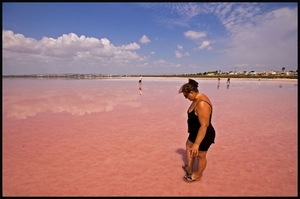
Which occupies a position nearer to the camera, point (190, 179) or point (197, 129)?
point (197, 129)

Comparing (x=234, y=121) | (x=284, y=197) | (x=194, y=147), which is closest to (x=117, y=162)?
(x=194, y=147)

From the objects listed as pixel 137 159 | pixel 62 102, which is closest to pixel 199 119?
pixel 137 159

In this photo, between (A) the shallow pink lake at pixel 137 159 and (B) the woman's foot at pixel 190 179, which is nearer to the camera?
(A) the shallow pink lake at pixel 137 159

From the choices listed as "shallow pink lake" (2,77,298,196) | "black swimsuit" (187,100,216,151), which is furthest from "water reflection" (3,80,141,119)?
"black swimsuit" (187,100,216,151)

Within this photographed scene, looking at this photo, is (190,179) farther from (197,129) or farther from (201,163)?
(197,129)

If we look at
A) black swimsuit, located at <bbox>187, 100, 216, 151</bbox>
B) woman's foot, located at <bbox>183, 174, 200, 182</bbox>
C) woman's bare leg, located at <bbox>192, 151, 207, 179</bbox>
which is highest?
black swimsuit, located at <bbox>187, 100, 216, 151</bbox>

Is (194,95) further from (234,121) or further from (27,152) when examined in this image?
(234,121)

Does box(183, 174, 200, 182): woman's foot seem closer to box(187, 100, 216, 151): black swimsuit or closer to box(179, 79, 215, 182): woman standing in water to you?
box(179, 79, 215, 182): woman standing in water

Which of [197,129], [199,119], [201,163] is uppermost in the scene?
[199,119]

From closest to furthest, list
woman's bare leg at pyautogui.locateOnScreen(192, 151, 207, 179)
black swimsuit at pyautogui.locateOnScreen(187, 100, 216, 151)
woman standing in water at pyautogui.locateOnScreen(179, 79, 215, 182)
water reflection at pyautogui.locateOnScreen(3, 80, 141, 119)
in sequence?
woman standing in water at pyautogui.locateOnScreen(179, 79, 215, 182) → black swimsuit at pyautogui.locateOnScreen(187, 100, 216, 151) → woman's bare leg at pyautogui.locateOnScreen(192, 151, 207, 179) → water reflection at pyautogui.locateOnScreen(3, 80, 141, 119)

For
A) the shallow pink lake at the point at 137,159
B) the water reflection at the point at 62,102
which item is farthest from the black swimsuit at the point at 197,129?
the water reflection at the point at 62,102

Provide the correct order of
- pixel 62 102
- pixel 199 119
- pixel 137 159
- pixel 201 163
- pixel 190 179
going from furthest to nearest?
1. pixel 62 102
2. pixel 137 159
3. pixel 190 179
4. pixel 201 163
5. pixel 199 119

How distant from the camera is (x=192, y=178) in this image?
3820 millimetres

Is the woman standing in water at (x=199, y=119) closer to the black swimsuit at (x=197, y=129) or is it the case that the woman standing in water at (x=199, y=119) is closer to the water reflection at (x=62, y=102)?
the black swimsuit at (x=197, y=129)
